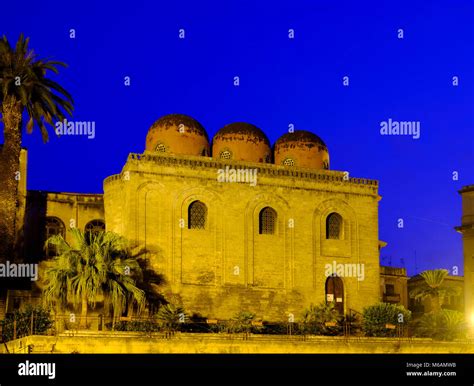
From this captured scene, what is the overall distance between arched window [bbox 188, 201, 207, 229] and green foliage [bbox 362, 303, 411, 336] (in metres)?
8.32

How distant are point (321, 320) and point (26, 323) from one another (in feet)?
42.1

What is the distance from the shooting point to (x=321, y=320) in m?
40.3

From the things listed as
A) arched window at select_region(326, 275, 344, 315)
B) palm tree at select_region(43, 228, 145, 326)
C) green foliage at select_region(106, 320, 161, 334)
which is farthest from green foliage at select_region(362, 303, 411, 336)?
palm tree at select_region(43, 228, 145, 326)

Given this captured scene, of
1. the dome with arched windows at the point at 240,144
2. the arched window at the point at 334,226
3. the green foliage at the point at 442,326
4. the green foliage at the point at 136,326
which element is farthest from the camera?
the dome with arched windows at the point at 240,144

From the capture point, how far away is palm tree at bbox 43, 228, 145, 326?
3531 cm

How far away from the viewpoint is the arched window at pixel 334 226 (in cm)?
4550

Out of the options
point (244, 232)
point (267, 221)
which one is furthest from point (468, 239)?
point (244, 232)

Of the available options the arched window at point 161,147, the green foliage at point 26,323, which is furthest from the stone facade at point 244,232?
the green foliage at point 26,323

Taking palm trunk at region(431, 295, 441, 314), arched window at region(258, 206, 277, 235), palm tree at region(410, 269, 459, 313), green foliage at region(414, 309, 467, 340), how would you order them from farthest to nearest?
palm tree at region(410, 269, 459, 313), palm trunk at region(431, 295, 441, 314), arched window at region(258, 206, 277, 235), green foliage at region(414, 309, 467, 340)

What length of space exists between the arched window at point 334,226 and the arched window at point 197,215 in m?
6.34

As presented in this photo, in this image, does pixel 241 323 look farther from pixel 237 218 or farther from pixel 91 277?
pixel 237 218

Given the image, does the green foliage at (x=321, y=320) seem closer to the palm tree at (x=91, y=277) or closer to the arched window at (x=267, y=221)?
the arched window at (x=267, y=221)

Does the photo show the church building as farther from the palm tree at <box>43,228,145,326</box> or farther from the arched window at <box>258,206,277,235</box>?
the palm tree at <box>43,228,145,326</box>
